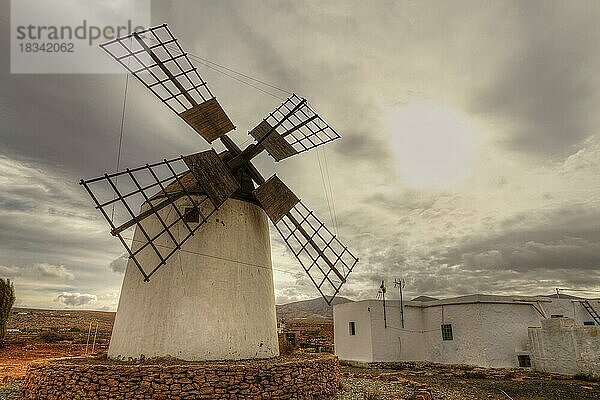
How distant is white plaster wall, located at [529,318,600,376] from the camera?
15773mm

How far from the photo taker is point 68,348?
23.6m

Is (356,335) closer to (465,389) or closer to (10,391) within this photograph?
(465,389)

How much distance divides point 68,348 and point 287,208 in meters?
19.2

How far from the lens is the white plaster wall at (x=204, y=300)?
948cm

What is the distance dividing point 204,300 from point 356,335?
13.9m

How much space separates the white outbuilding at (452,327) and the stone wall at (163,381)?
12826 millimetres

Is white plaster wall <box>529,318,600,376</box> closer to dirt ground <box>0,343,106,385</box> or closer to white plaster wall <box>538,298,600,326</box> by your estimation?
white plaster wall <box>538,298,600,326</box>

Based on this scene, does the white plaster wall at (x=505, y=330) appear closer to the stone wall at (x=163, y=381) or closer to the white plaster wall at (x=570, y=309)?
the white plaster wall at (x=570, y=309)

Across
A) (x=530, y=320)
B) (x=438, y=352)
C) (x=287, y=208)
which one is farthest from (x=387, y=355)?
(x=287, y=208)

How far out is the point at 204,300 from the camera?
9781 mm

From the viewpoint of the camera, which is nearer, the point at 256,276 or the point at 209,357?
the point at 209,357

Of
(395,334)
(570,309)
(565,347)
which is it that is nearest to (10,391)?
(395,334)

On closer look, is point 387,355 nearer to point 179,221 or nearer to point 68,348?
point 179,221

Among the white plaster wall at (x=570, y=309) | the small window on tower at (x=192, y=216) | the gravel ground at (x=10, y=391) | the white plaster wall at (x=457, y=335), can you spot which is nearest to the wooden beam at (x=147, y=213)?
the small window on tower at (x=192, y=216)
